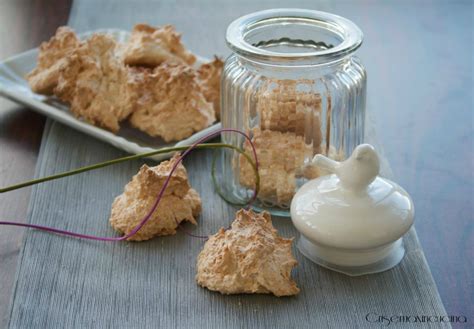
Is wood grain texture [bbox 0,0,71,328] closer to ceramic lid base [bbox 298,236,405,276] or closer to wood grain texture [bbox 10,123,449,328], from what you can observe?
wood grain texture [bbox 10,123,449,328]

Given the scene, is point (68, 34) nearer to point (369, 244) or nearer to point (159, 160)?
point (159, 160)

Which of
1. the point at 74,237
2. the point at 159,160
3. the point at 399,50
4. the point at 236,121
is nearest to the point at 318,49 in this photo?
the point at 236,121

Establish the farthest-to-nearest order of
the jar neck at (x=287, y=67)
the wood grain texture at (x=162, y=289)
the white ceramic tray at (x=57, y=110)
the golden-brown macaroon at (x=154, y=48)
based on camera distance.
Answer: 1. the golden-brown macaroon at (x=154, y=48)
2. the white ceramic tray at (x=57, y=110)
3. the jar neck at (x=287, y=67)
4. the wood grain texture at (x=162, y=289)

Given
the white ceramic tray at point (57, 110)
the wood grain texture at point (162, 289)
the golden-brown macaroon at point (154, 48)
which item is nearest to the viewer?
the wood grain texture at point (162, 289)

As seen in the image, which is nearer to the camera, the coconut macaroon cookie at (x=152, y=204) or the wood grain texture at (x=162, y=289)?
the wood grain texture at (x=162, y=289)

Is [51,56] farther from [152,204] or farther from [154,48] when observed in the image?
[152,204]

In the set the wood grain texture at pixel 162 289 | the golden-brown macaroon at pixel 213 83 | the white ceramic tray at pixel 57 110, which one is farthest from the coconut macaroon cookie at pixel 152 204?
the golden-brown macaroon at pixel 213 83

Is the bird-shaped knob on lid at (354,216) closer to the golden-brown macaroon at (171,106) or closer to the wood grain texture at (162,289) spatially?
the wood grain texture at (162,289)
